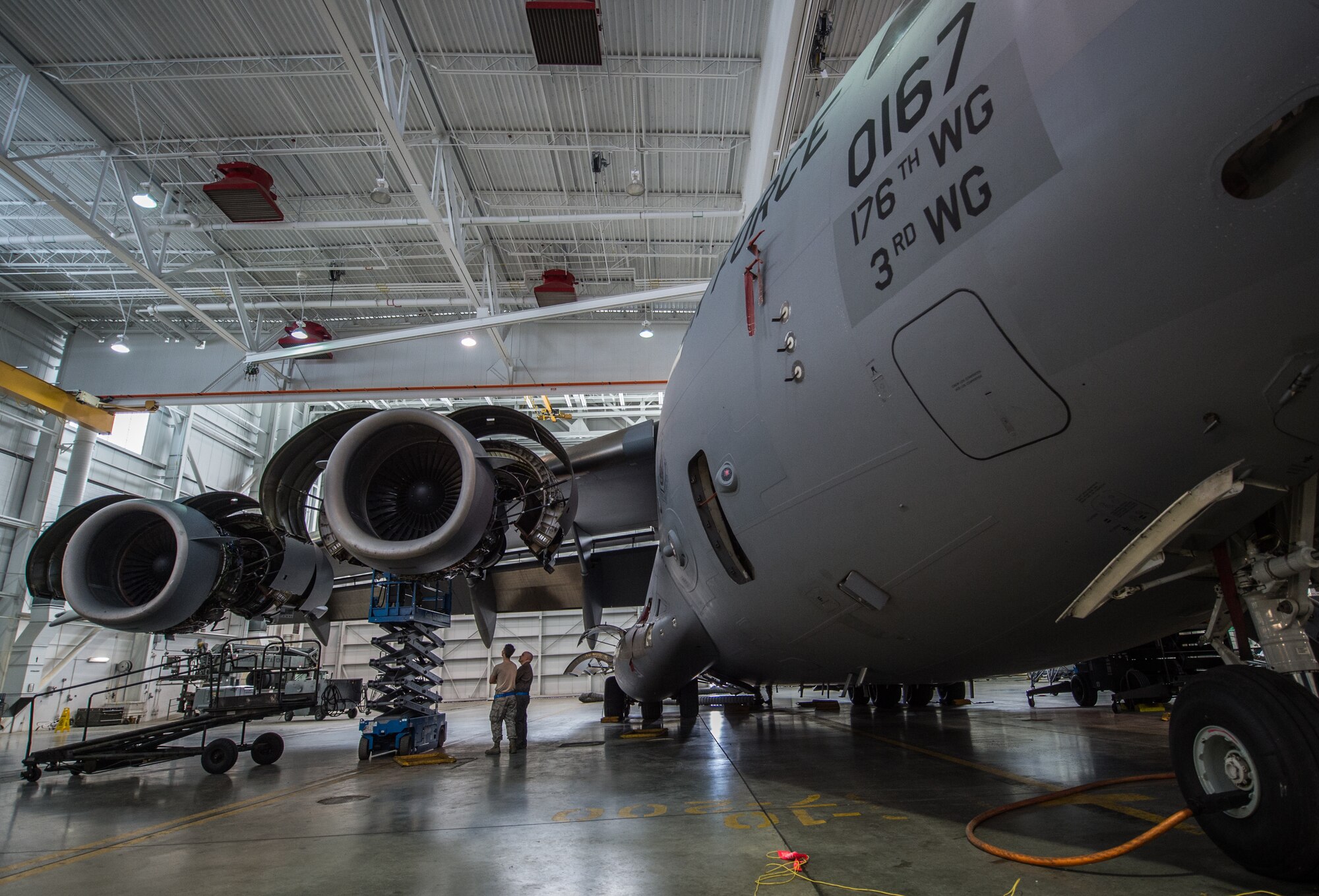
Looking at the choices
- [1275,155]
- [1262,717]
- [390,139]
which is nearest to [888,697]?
[1262,717]

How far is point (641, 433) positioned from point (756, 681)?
2964 mm

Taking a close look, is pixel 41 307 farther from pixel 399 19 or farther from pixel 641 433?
pixel 641 433

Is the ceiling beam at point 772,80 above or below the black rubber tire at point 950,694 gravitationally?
above

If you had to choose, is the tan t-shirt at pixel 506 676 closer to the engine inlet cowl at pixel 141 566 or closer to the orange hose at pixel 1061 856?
the engine inlet cowl at pixel 141 566

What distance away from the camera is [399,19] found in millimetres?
10758

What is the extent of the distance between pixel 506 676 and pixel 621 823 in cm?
458

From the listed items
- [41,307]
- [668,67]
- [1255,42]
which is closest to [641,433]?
[1255,42]

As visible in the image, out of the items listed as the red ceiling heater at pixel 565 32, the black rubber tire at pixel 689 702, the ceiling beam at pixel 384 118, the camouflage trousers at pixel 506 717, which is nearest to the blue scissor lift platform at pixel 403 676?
the camouflage trousers at pixel 506 717

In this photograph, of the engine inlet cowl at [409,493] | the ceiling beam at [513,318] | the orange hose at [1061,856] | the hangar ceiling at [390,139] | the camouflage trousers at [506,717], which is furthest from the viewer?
the ceiling beam at [513,318]

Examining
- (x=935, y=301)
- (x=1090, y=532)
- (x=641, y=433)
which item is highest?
(x=641, y=433)

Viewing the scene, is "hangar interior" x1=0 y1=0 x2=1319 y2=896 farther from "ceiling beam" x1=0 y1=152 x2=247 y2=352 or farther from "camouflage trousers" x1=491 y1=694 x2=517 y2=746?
"camouflage trousers" x1=491 y1=694 x2=517 y2=746

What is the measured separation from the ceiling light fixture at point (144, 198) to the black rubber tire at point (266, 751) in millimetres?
10856

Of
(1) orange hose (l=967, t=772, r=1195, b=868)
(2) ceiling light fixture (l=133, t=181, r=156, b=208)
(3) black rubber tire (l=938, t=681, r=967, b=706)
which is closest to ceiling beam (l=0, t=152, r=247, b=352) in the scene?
(2) ceiling light fixture (l=133, t=181, r=156, b=208)

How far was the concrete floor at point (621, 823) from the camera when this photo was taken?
9.34 ft
